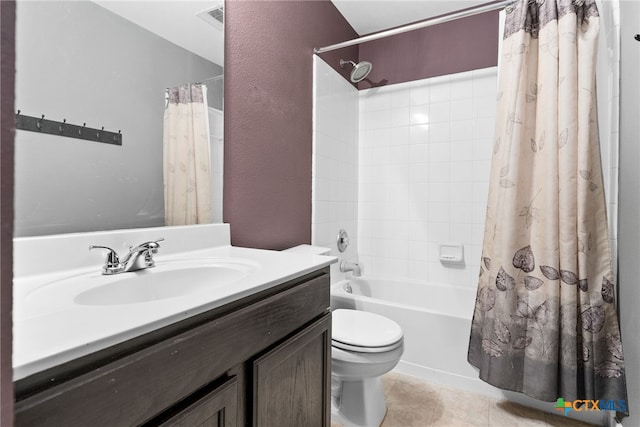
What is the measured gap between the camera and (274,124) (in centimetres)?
165

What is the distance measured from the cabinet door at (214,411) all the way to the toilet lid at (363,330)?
0.71 meters

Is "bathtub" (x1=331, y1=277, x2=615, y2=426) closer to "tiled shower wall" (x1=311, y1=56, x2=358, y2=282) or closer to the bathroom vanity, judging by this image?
"tiled shower wall" (x1=311, y1=56, x2=358, y2=282)

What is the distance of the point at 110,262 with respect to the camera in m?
0.91

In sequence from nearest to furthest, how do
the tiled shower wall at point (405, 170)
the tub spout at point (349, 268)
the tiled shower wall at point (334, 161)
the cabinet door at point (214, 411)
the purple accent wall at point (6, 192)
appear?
the purple accent wall at point (6, 192)
the cabinet door at point (214, 411)
the tiled shower wall at point (334, 161)
the tiled shower wall at point (405, 170)
the tub spout at point (349, 268)

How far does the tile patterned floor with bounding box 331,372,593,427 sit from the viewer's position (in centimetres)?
147

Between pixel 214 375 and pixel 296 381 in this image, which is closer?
pixel 214 375

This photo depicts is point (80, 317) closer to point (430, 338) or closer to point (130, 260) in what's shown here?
point (130, 260)

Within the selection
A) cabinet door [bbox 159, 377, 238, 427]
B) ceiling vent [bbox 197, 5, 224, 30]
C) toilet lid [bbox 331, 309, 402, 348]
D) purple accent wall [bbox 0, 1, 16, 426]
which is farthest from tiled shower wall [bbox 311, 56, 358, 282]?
purple accent wall [bbox 0, 1, 16, 426]

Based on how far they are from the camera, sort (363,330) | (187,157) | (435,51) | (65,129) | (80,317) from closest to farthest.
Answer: (80,317) < (65,129) < (187,157) < (363,330) < (435,51)

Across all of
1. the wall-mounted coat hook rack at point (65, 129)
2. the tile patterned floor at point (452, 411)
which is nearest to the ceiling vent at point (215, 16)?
the wall-mounted coat hook rack at point (65, 129)

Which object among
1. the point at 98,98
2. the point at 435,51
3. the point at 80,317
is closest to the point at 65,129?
the point at 98,98

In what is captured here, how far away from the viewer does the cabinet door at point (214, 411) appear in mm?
589

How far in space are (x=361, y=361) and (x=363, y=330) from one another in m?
0.16

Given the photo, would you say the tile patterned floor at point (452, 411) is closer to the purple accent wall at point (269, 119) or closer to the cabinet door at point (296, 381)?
the cabinet door at point (296, 381)
